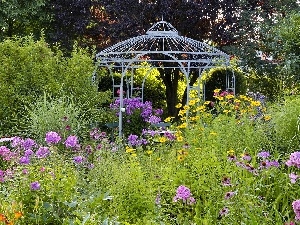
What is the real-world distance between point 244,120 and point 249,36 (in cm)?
605

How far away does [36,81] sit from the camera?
295 inches

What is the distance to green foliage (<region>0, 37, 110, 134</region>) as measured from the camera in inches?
286

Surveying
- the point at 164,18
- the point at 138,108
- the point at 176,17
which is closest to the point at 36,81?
the point at 138,108

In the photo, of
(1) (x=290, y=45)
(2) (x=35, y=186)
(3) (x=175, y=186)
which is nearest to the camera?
(2) (x=35, y=186)

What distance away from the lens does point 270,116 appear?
211 inches

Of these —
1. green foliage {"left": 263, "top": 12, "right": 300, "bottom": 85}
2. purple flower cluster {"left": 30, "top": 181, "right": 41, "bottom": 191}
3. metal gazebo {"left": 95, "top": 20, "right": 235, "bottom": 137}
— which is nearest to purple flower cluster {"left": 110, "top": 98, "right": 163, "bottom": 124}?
metal gazebo {"left": 95, "top": 20, "right": 235, "bottom": 137}

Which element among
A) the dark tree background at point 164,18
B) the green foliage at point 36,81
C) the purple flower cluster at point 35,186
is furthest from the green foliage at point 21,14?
the purple flower cluster at point 35,186

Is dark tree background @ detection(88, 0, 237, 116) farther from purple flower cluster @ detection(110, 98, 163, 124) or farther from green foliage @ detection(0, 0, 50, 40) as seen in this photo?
purple flower cluster @ detection(110, 98, 163, 124)

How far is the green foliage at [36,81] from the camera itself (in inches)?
286

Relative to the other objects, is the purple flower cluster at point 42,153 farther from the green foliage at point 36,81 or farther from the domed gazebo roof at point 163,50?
the domed gazebo roof at point 163,50

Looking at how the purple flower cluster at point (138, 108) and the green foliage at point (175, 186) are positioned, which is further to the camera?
the purple flower cluster at point (138, 108)

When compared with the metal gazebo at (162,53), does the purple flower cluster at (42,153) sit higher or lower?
lower

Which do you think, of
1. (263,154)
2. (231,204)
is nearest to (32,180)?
(231,204)

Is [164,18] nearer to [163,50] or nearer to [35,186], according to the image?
[163,50]
